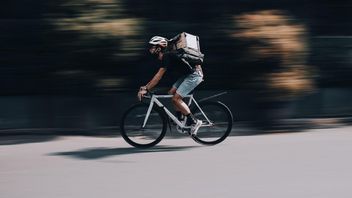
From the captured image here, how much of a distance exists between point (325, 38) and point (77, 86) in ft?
14.4

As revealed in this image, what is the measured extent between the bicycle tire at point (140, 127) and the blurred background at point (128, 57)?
1106mm

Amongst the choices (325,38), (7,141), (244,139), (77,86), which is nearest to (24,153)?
(7,141)

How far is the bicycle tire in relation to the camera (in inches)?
351

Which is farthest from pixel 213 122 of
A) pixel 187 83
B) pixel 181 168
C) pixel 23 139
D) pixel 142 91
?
pixel 23 139

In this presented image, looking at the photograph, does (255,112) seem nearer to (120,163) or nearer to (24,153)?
(120,163)

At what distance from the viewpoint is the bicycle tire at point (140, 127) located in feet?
29.2

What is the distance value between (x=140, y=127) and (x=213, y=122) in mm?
1077

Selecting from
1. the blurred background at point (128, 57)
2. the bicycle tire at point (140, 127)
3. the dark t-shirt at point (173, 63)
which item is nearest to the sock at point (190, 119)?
the bicycle tire at point (140, 127)

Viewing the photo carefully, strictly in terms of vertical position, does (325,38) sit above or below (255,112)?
above

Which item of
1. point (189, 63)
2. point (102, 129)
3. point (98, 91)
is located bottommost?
point (102, 129)

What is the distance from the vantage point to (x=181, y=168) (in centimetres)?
755

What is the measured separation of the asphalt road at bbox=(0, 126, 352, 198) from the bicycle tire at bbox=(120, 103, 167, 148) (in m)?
0.16

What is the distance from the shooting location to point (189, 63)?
8805mm

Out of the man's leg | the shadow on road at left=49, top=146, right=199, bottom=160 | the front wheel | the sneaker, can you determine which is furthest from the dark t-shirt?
the shadow on road at left=49, top=146, right=199, bottom=160
